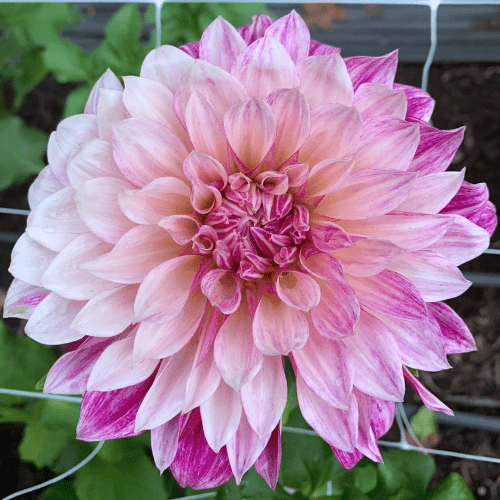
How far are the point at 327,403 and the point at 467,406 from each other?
2.61ft

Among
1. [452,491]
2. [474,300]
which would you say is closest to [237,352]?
[452,491]

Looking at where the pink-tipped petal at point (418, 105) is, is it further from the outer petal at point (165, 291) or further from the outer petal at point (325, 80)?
the outer petal at point (165, 291)

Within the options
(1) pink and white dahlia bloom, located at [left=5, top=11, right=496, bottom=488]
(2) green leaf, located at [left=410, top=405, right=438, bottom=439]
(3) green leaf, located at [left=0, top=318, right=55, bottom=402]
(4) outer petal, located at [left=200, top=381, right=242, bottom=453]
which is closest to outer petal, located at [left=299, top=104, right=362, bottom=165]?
(1) pink and white dahlia bloom, located at [left=5, top=11, right=496, bottom=488]

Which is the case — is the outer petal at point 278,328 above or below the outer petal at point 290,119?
below

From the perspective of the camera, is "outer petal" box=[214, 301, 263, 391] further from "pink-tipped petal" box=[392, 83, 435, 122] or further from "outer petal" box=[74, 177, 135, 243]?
"pink-tipped petal" box=[392, 83, 435, 122]

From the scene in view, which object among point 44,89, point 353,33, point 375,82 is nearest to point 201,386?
point 375,82

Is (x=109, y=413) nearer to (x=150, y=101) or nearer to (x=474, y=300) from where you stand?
(x=150, y=101)

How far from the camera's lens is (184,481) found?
44 centimetres

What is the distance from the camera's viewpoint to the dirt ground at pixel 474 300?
1019 millimetres

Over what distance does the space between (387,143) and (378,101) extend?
37 millimetres

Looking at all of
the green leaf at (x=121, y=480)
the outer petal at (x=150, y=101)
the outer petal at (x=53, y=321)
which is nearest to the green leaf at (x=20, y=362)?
the green leaf at (x=121, y=480)

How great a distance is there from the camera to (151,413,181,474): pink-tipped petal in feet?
1.37

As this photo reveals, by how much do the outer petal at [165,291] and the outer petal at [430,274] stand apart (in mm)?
172

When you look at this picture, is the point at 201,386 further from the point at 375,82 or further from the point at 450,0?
the point at 450,0
